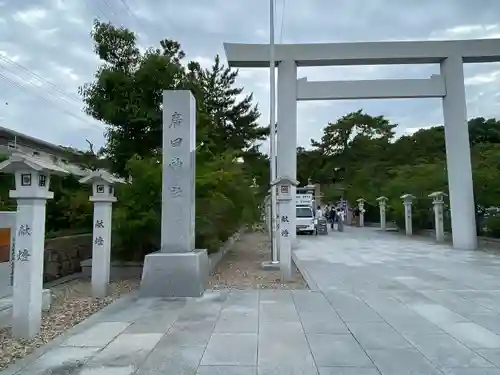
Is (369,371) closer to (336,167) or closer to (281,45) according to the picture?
(281,45)

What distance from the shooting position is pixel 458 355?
409cm

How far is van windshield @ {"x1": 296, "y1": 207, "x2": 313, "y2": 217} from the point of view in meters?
22.8

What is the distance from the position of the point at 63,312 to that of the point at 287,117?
409 inches

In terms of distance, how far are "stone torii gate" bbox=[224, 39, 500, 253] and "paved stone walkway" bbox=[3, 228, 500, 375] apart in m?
6.50

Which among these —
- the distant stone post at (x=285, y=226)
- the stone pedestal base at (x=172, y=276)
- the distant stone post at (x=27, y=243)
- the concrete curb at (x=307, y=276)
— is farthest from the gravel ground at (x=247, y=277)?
the distant stone post at (x=27, y=243)

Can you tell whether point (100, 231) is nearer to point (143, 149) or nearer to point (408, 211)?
point (143, 149)

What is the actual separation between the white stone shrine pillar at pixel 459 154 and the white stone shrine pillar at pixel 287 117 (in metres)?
4.98

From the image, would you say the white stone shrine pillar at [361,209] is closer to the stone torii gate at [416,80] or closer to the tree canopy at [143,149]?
the stone torii gate at [416,80]

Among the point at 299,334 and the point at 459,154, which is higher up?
the point at 459,154

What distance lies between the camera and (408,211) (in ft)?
68.5

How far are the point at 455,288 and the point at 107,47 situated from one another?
10.2 metres

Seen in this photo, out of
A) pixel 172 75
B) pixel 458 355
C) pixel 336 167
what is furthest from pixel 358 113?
pixel 458 355

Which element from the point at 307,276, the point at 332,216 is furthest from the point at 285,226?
the point at 332,216

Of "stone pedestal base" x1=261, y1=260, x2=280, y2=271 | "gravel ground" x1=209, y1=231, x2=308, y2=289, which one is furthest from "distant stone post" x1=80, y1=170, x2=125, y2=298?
"stone pedestal base" x1=261, y1=260, x2=280, y2=271
